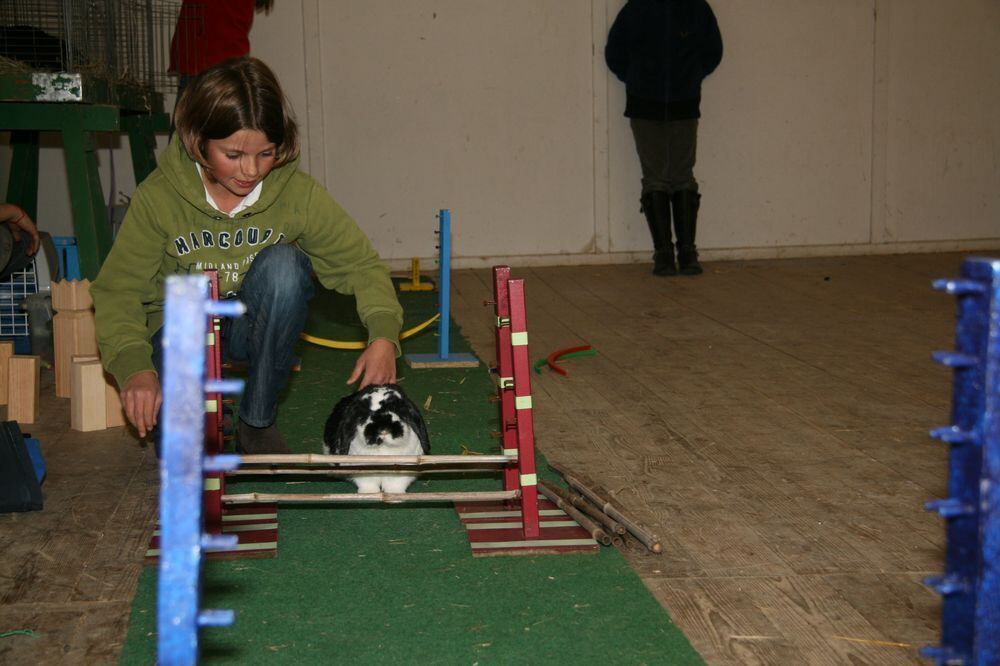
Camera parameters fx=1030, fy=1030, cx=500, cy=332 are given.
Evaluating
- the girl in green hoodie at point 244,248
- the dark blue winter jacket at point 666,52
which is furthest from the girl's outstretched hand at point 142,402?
the dark blue winter jacket at point 666,52

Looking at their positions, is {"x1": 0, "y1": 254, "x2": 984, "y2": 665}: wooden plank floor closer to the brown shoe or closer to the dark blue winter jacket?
the brown shoe

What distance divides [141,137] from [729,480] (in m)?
3.62

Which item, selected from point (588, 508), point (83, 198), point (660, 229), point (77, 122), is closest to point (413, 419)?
point (588, 508)

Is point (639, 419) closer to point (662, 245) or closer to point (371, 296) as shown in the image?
point (371, 296)

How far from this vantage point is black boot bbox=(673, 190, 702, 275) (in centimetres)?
662

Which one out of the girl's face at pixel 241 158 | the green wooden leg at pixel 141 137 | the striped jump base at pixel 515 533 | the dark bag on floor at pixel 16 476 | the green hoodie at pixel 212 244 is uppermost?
the green wooden leg at pixel 141 137

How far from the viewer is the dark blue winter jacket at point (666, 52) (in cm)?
646

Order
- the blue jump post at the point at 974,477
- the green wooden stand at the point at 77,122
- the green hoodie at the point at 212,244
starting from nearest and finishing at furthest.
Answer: the blue jump post at the point at 974,477
the green hoodie at the point at 212,244
the green wooden stand at the point at 77,122

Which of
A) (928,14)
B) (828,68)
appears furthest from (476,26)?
(928,14)

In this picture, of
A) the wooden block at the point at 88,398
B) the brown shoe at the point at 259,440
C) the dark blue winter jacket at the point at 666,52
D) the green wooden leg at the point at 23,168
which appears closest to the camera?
the brown shoe at the point at 259,440

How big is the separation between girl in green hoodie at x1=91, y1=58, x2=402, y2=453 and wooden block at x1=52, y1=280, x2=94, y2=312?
1078mm

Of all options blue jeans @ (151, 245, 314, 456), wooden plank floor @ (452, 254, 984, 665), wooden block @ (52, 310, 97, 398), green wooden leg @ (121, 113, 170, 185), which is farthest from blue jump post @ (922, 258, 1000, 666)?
green wooden leg @ (121, 113, 170, 185)

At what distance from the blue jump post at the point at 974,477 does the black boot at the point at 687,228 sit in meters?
5.57

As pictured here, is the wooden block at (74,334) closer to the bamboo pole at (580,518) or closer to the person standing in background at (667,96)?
the bamboo pole at (580,518)
